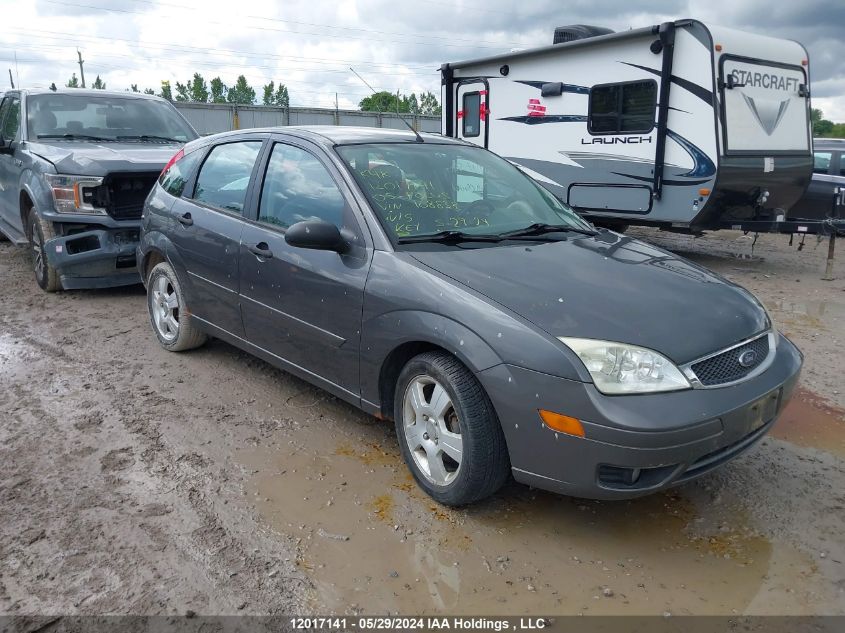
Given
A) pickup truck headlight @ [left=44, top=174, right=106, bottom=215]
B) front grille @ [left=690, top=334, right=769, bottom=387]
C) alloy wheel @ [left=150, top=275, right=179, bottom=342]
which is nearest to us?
front grille @ [left=690, top=334, right=769, bottom=387]

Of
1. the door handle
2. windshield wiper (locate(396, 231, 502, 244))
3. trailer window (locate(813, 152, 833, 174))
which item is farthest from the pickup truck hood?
trailer window (locate(813, 152, 833, 174))

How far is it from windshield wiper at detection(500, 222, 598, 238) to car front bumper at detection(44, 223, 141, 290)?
4.27m

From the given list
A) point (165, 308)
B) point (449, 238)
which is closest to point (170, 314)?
point (165, 308)

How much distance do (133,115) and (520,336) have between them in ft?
21.3

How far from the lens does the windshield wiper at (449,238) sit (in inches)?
137

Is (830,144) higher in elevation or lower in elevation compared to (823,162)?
higher

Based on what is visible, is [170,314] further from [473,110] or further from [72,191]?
[473,110]

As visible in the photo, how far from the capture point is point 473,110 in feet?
36.5

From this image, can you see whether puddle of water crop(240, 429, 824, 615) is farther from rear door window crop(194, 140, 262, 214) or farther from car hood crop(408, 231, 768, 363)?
rear door window crop(194, 140, 262, 214)

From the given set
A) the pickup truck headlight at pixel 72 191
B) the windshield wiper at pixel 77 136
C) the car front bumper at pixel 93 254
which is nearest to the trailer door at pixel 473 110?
the windshield wiper at pixel 77 136

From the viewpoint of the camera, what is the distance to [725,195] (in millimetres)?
8281

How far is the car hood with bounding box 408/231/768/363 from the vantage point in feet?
9.33

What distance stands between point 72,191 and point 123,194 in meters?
0.44

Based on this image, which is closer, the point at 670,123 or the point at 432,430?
the point at 432,430
